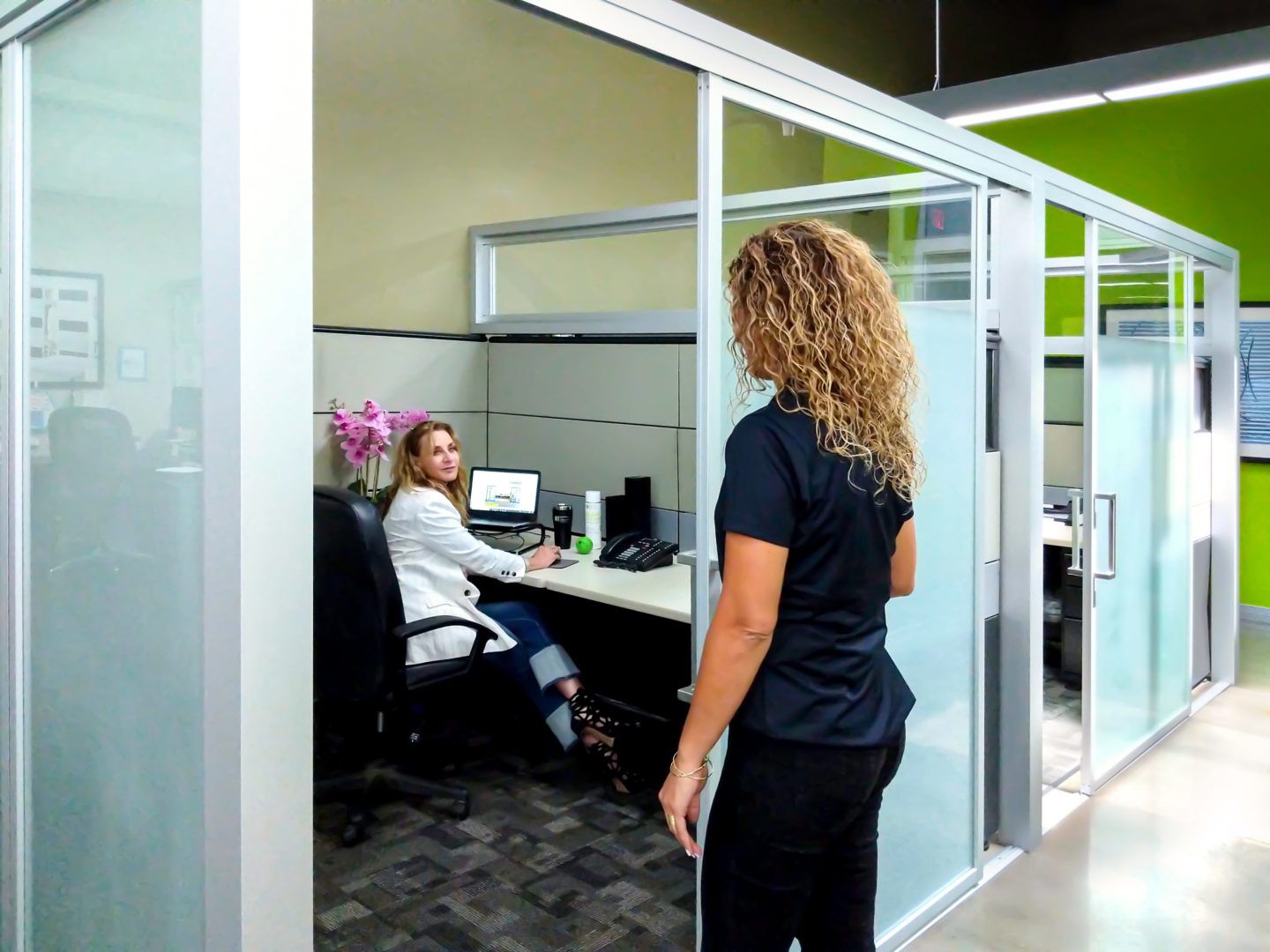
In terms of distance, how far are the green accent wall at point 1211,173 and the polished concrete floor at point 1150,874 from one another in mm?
2229

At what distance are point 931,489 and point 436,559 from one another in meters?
1.37

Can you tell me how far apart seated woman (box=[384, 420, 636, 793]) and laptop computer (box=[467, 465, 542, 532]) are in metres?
0.48

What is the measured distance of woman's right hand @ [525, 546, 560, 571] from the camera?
3100 millimetres

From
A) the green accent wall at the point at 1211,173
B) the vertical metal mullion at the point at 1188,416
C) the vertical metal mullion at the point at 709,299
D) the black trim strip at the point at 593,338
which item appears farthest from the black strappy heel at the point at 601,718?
the green accent wall at the point at 1211,173

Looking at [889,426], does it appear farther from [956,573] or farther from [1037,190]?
[1037,190]

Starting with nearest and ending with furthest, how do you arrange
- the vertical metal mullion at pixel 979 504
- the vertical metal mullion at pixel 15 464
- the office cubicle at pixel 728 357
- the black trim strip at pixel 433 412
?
the office cubicle at pixel 728 357 < the vertical metal mullion at pixel 15 464 < the vertical metal mullion at pixel 979 504 < the black trim strip at pixel 433 412

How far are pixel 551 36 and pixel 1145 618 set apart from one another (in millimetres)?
3441

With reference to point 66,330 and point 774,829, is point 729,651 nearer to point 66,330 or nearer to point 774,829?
point 774,829

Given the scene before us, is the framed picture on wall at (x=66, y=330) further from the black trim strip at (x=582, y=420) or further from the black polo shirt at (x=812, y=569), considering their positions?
the black trim strip at (x=582, y=420)

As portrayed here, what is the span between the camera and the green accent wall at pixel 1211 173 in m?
5.20

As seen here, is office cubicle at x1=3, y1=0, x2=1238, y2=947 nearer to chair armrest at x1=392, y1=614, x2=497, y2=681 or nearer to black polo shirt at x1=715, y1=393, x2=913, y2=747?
black polo shirt at x1=715, y1=393, x2=913, y2=747

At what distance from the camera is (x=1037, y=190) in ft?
8.71

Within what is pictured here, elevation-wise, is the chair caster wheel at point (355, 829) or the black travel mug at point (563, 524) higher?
the black travel mug at point (563, 524)

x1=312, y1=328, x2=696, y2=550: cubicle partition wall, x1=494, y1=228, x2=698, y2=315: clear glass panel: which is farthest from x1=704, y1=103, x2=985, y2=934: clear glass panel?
x1=494, y1=228, x2=698, y2=315: clear glass panel
